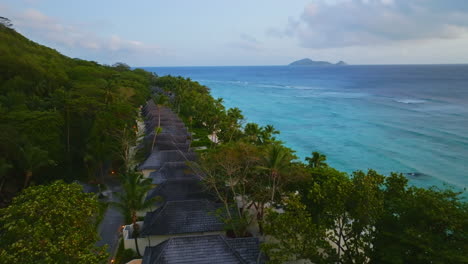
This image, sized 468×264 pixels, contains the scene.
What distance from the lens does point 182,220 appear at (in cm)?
1797

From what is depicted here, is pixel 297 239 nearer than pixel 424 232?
No

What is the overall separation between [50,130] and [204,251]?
18.8 meters

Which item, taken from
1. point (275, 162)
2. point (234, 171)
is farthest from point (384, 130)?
point (234, 171)

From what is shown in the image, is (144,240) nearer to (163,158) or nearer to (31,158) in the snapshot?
(31,158)

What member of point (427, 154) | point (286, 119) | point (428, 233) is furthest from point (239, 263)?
point (286, 119)

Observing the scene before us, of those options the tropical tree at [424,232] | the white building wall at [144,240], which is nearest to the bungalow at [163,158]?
the white building wall at [144,240]

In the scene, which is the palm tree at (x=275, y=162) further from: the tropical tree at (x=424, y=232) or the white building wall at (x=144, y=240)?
the tropical tree at (x=424, y=232)

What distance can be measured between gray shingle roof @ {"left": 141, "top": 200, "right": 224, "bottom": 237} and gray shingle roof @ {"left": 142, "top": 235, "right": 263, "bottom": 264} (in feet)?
8.84

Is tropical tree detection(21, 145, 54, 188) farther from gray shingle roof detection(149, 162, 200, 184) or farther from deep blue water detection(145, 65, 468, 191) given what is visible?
deep blue water detection(145, 65, 468, 191)

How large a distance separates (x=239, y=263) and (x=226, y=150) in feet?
23.9

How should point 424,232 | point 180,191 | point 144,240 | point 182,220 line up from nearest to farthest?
point 424,232, point 144,240, point 182,220, point 180,191

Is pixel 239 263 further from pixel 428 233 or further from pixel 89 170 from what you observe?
pixel 89 170

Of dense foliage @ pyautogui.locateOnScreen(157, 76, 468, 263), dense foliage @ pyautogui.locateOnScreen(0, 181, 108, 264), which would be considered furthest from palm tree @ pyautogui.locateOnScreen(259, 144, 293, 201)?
dense foliage @ pyautogui.locateOnScreen(0, 181, 108, 264)

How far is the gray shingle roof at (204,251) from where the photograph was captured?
45.3 ft
